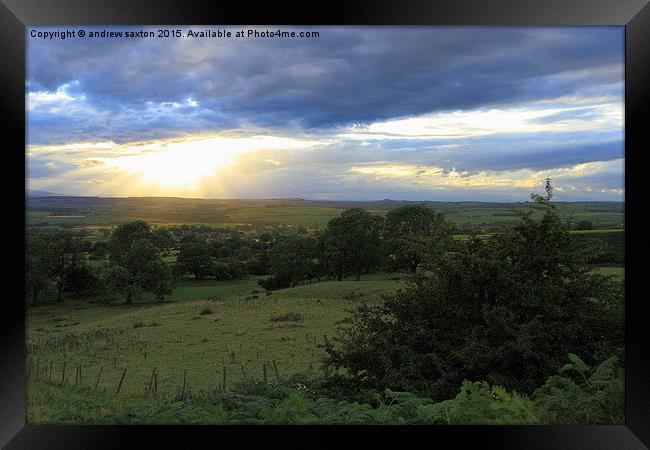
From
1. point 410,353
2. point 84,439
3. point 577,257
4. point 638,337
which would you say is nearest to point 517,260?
point 577,257

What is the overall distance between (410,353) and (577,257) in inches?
78.0

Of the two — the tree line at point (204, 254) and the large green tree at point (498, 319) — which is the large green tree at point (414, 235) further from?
the large green tree at point (498, 319)

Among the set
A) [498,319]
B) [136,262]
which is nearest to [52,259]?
[136,262]

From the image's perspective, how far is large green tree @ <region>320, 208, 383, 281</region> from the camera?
25.7 feet

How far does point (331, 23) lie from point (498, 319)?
3104mm

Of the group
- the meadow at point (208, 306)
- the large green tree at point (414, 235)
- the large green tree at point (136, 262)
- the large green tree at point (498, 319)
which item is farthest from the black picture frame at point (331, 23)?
the large green tree at point (136, 262)

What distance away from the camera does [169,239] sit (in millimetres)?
9367

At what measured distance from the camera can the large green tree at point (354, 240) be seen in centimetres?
784

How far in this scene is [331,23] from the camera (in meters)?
3.06

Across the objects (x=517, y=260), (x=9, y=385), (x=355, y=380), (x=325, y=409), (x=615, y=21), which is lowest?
(x=355, y=380)

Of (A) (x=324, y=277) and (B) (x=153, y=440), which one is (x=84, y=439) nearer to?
(B) (x=153, y=440)

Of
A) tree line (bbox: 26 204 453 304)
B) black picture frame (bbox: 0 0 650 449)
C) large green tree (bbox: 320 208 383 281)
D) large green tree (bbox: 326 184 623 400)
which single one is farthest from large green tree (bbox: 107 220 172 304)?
black picture frame (bbox: 0 0 650 449)

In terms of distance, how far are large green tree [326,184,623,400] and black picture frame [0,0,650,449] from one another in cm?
127

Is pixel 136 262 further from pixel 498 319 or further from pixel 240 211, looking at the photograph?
pixel 498 319
